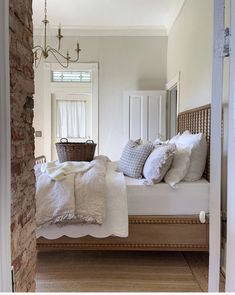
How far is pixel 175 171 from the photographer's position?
8.89 ft

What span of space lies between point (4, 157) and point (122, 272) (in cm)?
186

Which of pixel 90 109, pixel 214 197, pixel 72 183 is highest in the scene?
pixel 90 109

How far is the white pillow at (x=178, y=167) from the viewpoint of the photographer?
2657mm

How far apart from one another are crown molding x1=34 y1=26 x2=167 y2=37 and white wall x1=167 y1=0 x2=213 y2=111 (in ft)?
2.23

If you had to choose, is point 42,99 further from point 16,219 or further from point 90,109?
point 16,219

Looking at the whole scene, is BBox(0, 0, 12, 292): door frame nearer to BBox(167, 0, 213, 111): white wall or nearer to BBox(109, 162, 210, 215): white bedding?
BBox(109, 162, 210, 215): white bedding

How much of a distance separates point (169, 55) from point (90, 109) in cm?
176

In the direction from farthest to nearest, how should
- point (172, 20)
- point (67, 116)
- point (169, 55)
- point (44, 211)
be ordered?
point (67, 116) → point (169, 55) → point (172, 20) → point (44, 211)

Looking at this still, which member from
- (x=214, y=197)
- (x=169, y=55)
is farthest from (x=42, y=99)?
(x=214, y=197)

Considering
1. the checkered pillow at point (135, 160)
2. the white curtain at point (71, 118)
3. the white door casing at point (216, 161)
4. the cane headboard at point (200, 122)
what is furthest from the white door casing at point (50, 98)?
the white door casing at point (216, 161)

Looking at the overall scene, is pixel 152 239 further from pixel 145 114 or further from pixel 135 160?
pixel 145 114

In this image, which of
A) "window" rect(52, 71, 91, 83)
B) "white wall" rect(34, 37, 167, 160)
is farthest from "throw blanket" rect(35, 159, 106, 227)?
"window" rect(52, 71, 91, 83)

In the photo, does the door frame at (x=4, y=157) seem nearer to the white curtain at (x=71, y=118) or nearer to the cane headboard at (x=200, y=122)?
the cane headboard at (x=200, y=122)

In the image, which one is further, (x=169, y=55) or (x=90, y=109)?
(x=90, y=109)
